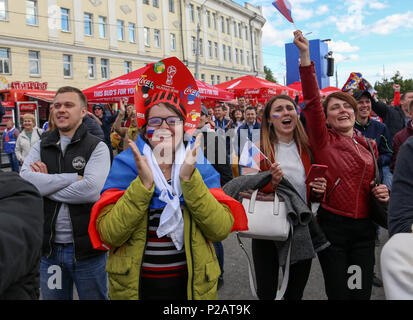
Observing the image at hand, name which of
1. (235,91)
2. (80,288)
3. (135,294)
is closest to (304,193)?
(135,294)

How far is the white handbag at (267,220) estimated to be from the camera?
2289 mm

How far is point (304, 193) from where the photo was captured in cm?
253

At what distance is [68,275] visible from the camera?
239 cm

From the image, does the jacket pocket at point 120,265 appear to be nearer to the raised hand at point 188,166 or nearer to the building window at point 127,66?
the raised hand at point 188,166

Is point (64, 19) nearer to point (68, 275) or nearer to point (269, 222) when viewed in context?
point (68, 275)

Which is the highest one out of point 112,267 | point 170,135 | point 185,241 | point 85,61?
point 85,61

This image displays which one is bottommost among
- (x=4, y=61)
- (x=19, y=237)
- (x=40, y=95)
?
(x=19, y=237)

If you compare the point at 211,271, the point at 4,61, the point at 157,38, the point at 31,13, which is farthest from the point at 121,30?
the point at 211,271

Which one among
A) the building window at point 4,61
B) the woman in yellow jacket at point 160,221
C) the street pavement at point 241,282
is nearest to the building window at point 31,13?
the building window at point 4,61

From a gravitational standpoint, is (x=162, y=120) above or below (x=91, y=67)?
below

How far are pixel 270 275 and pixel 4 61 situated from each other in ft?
83.0
